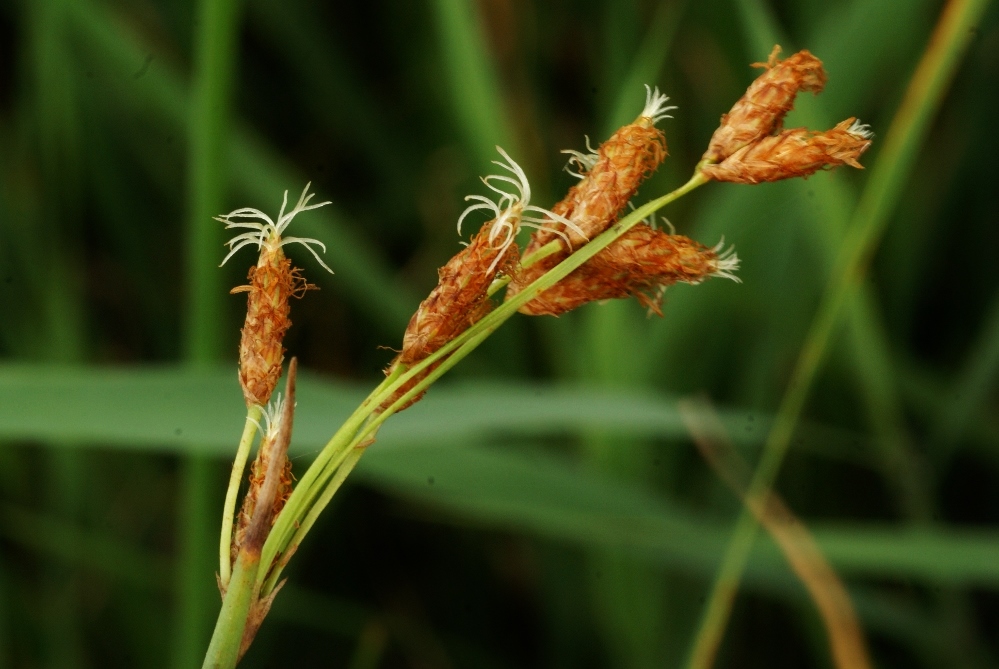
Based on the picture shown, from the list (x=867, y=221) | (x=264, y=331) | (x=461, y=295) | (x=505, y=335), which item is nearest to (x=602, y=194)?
(x=461, y=295)

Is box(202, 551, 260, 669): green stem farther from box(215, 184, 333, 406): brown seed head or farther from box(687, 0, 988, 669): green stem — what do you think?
box(687, 0, 988, 669): green stem

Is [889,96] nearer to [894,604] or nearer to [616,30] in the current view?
[616,30]

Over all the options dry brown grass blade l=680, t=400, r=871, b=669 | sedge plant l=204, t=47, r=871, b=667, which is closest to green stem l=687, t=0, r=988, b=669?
dry brown grass blade l=680, t=400, r=871, b=669

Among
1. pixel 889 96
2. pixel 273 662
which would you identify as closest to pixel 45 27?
pixel 273 662

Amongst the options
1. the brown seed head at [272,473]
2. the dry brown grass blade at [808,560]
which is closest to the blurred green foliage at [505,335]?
the dry brown grass blade at [808,560]

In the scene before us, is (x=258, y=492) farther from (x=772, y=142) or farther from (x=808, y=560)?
(x=808, y=560)

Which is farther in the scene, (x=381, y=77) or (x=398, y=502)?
(x=381, y=77)
